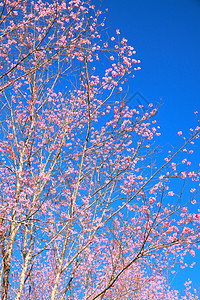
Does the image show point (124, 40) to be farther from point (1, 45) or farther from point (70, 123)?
point (1, 45)

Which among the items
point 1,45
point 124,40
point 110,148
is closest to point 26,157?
point 110,148

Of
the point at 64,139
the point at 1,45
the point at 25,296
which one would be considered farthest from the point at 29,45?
the point at 25,296

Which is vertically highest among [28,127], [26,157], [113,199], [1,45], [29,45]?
[29,45]

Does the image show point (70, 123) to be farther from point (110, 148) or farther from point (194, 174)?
point (194, 174)

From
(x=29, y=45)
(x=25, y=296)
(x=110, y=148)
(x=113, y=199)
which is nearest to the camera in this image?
(x=113, y=199)

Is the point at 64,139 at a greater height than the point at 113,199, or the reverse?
the point at 64,139

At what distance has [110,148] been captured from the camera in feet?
20.2

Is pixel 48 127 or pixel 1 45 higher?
pixel 1 45

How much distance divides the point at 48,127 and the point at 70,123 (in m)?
0.56

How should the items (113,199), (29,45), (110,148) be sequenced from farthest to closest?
(29,45) → (110,148) → (113,199)

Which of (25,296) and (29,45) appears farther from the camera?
(25,296)

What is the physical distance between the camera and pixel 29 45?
6645 millimetres

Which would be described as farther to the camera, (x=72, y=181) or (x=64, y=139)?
(x=64, y=139)

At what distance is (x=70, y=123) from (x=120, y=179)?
6.84 ft
